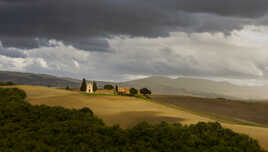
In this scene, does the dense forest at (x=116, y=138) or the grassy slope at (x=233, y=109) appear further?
the grassy slope at (x=233, y=109)

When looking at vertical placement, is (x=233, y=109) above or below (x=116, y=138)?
below

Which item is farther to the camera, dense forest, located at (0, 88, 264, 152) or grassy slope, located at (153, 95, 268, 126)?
grassy slope, located at (153, 95, 268, 126)

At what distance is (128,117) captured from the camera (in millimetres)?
29594

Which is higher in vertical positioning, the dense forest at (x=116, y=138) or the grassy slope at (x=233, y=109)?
the dense forest at (x=116, y=138)

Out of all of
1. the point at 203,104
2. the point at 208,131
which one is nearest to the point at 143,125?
the point at 208,131

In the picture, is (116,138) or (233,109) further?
(233,109)

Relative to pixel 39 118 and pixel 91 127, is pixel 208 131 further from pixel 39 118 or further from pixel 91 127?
pixel 39 118

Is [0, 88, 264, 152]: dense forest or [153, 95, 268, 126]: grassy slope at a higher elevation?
[0, 88, 264, 152]: dense forest

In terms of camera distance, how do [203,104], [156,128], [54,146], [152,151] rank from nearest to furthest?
[152,151]
[54,146]
[156,128]
[203,104]

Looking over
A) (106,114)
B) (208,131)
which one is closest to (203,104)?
(106,114)

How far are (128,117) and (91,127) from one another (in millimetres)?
11340

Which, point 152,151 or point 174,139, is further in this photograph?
point 174,139

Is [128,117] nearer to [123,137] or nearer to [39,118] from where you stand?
[39,118]

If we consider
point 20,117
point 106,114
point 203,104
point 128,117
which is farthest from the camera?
point 203,104
